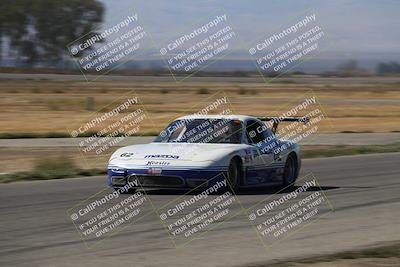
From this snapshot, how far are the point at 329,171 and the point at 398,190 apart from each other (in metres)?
3.72

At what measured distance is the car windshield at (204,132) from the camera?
14.7m

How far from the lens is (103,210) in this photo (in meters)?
12.1

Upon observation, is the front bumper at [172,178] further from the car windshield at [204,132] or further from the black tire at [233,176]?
the car windshield at [204,132]

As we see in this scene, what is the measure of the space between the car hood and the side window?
1.58 ft

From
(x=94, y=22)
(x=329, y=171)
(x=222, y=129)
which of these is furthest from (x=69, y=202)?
(x=94, y=22)

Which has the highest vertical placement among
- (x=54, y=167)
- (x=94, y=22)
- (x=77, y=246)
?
(x=94, y=22)

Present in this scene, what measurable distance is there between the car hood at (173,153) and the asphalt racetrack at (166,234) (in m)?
0.54

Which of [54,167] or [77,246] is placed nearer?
[77,246]

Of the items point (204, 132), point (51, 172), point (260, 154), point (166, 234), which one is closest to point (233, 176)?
point (260, 154)

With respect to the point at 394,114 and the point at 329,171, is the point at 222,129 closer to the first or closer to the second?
the point at 329,171

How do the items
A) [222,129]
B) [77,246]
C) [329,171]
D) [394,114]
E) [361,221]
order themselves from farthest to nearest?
[394,114], [329,171], [222,129], [361,221], [77,246]

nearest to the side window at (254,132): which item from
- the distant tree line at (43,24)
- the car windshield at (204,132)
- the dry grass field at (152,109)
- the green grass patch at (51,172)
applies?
the car windshield at (204,132)

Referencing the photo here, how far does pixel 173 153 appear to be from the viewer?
1397cm

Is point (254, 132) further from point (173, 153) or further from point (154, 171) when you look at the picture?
point (154, 171)
